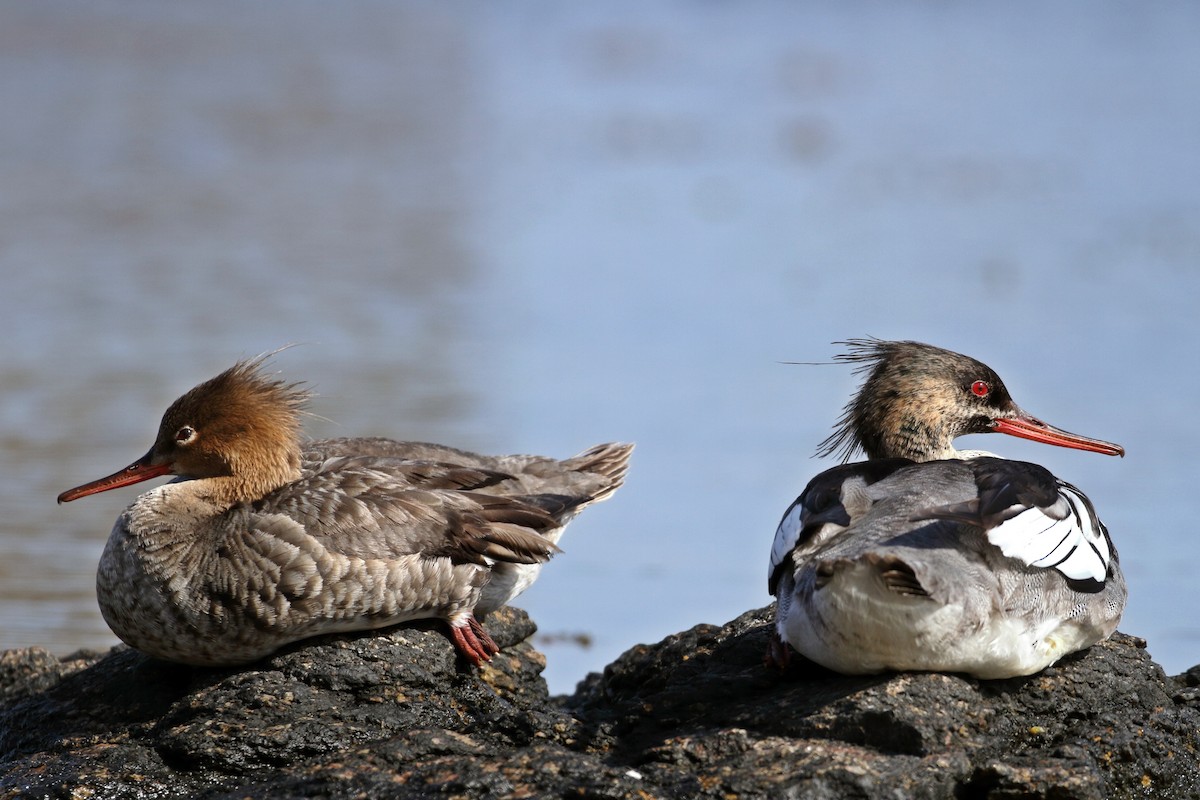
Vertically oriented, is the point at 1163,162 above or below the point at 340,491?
above

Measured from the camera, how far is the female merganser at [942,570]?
4.73 m

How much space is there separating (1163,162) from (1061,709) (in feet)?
45.1

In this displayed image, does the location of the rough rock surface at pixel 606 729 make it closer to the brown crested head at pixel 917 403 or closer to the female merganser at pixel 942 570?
the female merganser at pixel 942 570

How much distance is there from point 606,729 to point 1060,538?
64.1 inches

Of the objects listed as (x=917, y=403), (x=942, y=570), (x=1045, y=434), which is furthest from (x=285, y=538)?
(x=1045, y=434)

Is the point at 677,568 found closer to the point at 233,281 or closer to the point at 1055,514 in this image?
the point at 1055,514

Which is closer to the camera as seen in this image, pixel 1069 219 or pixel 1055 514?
pixel 1055 514

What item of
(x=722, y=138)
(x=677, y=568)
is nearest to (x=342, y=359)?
(x=677, y=568)

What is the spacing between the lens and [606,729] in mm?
5180

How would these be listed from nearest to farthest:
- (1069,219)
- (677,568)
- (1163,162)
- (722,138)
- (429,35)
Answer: (677,568) < (1069,219) < (1163,162) < (722,138) < (429,35)

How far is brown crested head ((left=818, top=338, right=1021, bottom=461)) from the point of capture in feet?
20.1

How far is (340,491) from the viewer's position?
18.8ft

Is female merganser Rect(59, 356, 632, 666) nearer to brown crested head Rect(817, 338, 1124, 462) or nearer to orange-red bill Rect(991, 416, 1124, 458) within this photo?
brown crested head Rect(817, 338, 1124, 462)

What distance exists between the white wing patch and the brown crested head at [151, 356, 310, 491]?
2705mm
